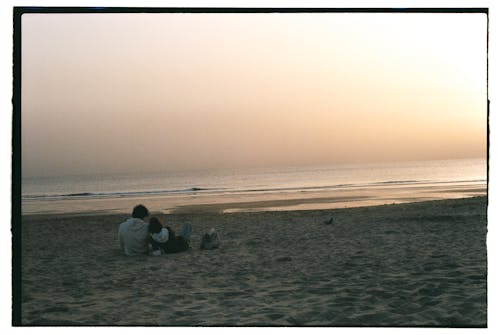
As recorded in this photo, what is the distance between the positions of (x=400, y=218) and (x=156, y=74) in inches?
1824

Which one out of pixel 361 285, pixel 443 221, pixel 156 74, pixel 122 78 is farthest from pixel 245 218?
pixel 156 74

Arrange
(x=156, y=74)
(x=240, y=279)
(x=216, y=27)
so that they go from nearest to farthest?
(x=240, y=279) → (x=216, y=27) → (x=156, y=74)

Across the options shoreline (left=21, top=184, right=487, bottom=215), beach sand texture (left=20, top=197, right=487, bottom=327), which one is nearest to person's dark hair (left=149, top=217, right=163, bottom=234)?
beach sand texture (left=20, top=197, right=487, bottom=327)

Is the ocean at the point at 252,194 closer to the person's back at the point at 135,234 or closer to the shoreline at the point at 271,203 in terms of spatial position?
the shoreline at the point at 271,203

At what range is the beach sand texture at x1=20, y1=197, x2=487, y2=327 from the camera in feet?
14.3

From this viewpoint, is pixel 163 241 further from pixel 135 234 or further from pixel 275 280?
pixel 275 280

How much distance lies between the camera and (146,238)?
695 centimetres

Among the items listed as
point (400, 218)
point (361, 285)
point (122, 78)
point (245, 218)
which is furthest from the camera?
point (122, 78)

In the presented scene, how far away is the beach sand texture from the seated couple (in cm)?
15

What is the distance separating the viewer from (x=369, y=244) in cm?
790

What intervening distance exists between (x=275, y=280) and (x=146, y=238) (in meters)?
2.21

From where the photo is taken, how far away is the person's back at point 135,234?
6734 millimetres

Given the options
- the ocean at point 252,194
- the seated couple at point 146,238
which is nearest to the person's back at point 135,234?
the seated couple at point 146,238
